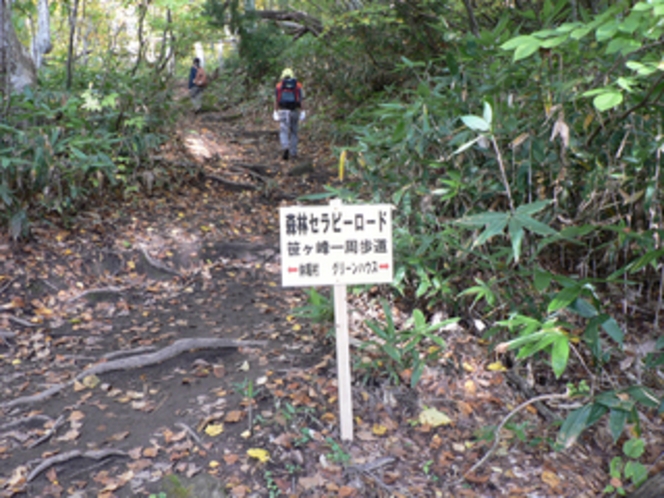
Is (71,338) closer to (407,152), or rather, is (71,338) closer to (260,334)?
(260,334)

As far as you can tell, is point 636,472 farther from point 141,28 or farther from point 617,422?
point 141,28

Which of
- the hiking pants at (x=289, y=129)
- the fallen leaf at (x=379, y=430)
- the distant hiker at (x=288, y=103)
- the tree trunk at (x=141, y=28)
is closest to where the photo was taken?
the fallen leaf at (x=379, y=430)

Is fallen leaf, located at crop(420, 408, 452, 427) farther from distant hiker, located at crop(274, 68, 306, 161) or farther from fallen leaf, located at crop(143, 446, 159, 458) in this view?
distant hiker, located at crop(274, 68, 306, 161)

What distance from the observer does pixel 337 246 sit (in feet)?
9.89

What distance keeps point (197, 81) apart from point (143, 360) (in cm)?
1090

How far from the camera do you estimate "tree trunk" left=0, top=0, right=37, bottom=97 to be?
609 centimetres

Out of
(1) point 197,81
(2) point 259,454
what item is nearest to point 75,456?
(2) point 259,454

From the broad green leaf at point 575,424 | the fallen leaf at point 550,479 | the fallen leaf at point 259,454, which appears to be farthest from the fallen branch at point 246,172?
the broad green leaf at point 575,424

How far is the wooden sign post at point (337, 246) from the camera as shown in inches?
117

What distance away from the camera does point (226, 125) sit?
13.6m

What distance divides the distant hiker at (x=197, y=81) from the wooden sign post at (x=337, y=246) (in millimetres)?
11333

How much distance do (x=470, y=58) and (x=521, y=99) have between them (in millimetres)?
527

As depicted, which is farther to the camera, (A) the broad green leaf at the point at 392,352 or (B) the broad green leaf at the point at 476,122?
(A) the broad green leaf at the point at 392,352

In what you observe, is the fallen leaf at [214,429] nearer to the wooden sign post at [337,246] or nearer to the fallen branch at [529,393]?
the wooden sign post at [337,246]
